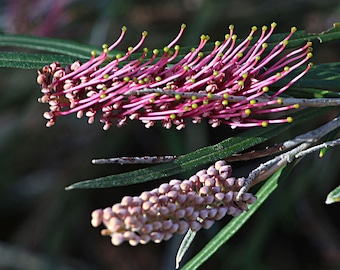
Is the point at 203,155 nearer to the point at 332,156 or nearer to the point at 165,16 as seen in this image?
the point at 332,156

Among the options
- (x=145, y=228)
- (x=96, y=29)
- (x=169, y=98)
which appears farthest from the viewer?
(x=96, y=29)

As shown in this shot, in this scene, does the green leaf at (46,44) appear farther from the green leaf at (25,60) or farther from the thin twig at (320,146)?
the thin twig at (320,146)

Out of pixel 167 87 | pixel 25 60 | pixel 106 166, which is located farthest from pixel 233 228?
pixel 106 166

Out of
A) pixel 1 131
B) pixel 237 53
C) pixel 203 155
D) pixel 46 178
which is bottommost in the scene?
pixel 203 155

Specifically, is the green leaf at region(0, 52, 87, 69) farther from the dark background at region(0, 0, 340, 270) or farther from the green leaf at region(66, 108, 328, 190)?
the dark background at region(0, 0, 340, 270)

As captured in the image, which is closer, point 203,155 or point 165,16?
point 203,155

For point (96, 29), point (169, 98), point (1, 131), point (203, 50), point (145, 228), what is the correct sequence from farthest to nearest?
point (1, 131) → point (96, 29) → point (203, 50) → point (169, 98) → point (145, 228)

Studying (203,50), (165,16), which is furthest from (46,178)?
(203,50)

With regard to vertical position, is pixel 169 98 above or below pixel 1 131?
below
